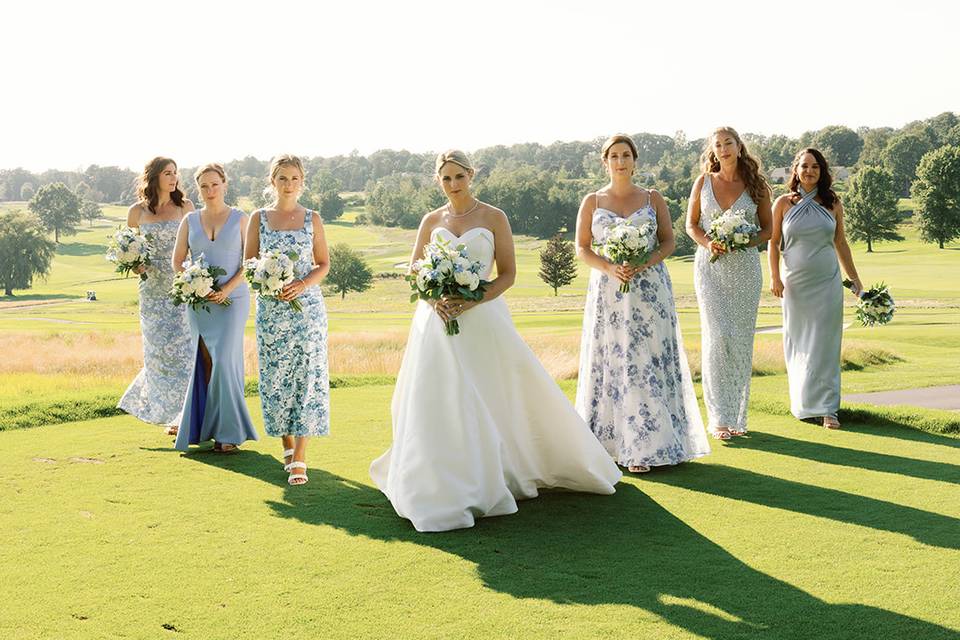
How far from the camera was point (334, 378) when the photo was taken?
13.1 metres

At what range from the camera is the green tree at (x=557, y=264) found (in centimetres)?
6419

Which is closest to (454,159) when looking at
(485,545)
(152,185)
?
(485,545)

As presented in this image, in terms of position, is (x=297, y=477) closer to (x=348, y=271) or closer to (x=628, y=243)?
(x=628, y=243)

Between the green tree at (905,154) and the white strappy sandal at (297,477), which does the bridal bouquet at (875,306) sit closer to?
the white strappy sandal at (297,477)

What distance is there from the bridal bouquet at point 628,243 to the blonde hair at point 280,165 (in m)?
2.68

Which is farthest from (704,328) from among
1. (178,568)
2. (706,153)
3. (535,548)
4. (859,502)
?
(178,568)

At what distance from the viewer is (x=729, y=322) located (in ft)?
30.1

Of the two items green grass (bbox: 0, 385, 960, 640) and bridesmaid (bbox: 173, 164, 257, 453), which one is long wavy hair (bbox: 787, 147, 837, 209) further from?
bridesmaid (bbox: 173, 164, 257, 453)

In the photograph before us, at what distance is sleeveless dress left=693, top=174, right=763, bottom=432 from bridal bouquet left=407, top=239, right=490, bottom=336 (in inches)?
137

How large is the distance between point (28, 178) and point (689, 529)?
305 feet

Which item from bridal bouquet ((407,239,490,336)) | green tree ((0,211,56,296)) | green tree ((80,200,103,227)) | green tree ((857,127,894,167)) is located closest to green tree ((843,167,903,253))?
green tree ((857,127,894,167))

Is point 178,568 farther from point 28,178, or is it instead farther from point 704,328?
point 28,178

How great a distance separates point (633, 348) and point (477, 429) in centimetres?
211

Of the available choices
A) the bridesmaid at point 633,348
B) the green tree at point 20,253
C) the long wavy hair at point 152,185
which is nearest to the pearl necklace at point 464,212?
the bridesmaid at point 633,348
